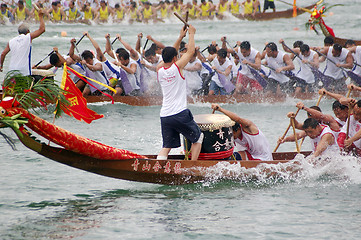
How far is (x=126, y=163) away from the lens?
6.54 metres

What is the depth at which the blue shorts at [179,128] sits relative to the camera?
6539mm

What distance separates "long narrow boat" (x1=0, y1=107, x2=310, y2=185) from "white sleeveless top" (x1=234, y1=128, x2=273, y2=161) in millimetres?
269

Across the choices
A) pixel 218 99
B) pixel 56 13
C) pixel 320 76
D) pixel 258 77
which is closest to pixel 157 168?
pixel 218 99

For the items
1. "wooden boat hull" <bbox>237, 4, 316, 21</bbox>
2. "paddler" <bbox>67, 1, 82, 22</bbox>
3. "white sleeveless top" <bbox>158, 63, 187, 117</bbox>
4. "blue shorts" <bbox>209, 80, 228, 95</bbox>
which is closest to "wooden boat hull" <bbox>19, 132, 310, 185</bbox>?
"white sleeveless top" <bbox>158, 63, 187, 117</bbox>

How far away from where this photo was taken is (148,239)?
5613 mm

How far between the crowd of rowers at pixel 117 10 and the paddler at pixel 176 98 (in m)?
19.1

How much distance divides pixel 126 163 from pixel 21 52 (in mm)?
4767

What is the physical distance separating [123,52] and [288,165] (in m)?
5.80

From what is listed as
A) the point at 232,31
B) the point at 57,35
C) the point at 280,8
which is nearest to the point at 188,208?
the point at 57,35

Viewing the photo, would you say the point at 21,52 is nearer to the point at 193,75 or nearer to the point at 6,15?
the point at 193,75

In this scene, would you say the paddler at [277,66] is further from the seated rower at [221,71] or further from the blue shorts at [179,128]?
the blue shorts at [179,128]

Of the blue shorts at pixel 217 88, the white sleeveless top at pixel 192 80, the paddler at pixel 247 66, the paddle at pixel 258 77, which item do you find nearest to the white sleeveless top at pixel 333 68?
the paddle at pixel 258 77

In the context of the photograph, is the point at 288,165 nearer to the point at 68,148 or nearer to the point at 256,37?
the point at 68,148

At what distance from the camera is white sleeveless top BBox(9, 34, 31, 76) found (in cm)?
1034
